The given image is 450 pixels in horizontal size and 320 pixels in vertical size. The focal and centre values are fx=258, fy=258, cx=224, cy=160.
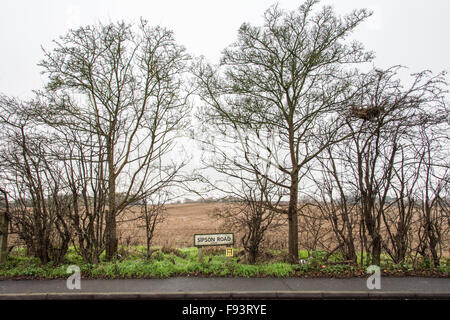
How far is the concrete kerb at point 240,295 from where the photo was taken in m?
5.30

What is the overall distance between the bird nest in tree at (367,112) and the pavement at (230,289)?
4158 mm

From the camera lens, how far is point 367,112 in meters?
7.05

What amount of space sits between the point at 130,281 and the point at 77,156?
12.9ft

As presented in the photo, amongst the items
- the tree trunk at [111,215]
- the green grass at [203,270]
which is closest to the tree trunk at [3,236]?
the green grass at [203,270]

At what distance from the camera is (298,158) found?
8.31 meters

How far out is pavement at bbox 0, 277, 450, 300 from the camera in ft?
17.5

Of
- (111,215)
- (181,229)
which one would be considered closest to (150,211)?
(111,215)

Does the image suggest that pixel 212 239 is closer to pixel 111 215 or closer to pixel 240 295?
pixel 240 295

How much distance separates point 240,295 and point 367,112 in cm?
570

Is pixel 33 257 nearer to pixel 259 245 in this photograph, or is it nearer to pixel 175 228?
pixel 259 245

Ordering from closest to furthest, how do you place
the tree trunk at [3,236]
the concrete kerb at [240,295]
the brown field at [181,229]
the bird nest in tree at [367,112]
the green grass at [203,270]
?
the concrete kerb at [240,295]
the green grass at [203,270]
the bird nest in tree at [367,112]
the tree trunk at [3,236]
the brown field at [181,229]

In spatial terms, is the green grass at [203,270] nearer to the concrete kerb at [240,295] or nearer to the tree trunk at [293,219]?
the tree trunk at [293,219]

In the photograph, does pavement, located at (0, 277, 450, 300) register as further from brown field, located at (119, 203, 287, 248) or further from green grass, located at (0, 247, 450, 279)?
brown field, located at (119, 203, 287, 248)

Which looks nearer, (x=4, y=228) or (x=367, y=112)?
(x=367, y=112)
